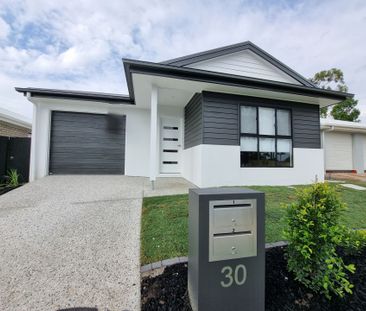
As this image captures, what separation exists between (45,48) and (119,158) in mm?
5307

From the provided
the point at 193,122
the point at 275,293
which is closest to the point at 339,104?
the point at 193,122

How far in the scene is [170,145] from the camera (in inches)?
299

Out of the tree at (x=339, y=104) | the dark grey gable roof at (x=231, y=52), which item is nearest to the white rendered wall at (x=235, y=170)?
the dark grey gable roof at (x=231, y=52)

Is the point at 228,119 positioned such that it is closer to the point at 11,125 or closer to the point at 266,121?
the point at 266,121

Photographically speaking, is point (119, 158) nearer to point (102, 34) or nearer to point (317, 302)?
point (102, 34)

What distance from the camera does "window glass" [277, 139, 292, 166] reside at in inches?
237

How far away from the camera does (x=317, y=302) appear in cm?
143

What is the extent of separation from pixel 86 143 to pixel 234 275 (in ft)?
24.1

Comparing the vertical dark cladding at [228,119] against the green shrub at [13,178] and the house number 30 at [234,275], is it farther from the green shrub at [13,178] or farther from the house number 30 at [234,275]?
the green shrub at [13,178]

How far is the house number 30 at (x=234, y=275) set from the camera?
1.23m

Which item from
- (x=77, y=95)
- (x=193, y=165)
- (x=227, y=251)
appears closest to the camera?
(x=227, y=251)

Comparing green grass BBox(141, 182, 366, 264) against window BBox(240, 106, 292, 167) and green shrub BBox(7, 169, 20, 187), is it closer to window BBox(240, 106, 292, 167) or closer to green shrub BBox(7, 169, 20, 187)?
window BBox(240, 106, 292, 167)

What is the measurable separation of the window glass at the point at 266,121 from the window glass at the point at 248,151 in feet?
1.43

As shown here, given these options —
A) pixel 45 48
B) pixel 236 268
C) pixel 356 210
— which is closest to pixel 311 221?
pixel 236 268
